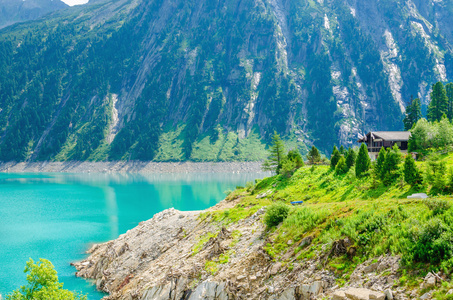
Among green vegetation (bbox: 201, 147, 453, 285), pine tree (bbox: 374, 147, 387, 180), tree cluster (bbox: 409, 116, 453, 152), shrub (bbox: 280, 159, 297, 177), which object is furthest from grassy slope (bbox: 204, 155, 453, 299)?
tree cluster (bbox: 409, 116, 453, 152)

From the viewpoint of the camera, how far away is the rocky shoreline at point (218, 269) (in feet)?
55.2

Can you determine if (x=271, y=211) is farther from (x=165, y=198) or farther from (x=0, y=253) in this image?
(x=165, y=198)

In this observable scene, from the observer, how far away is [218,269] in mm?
25938

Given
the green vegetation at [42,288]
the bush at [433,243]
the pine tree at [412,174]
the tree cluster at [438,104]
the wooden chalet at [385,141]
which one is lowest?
the green vegetation at [42,288]

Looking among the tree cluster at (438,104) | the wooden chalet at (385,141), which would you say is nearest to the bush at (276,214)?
the wooden chalet at (385,141)

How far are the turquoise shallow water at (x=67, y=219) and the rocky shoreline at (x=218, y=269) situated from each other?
4.77 meters

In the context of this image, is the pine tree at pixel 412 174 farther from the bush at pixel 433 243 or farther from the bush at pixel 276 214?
the bush at pixel 433 243

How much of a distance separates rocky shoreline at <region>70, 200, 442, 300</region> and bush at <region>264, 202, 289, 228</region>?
3.62ft

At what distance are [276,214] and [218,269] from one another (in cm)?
668

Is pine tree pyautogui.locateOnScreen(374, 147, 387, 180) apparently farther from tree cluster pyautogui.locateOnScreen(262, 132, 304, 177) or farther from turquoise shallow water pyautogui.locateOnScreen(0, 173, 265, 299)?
turquoise shallow water pyautogui.locateOnScreen(0, 173, 265, 299)

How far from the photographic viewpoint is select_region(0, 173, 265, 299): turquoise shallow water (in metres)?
46.2

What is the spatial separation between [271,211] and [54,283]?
740 inches

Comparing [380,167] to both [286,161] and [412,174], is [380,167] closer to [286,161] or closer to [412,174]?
[412,174]

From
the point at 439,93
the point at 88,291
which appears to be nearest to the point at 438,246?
the point at 88,291
